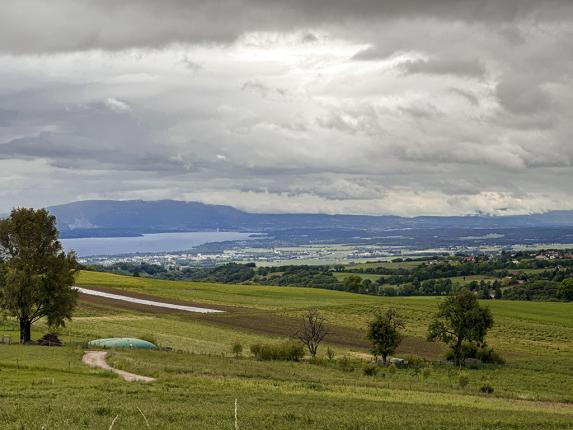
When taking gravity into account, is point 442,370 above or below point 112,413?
below

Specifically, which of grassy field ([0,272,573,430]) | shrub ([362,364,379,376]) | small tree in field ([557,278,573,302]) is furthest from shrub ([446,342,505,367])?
small tree in field ([557,278,573,302])

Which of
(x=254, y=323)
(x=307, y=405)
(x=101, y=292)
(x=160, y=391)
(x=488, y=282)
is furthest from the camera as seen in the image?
(x=488, y=282)

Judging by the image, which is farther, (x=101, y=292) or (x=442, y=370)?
(x=101, y=292)

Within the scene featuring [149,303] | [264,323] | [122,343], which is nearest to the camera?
[122,343]

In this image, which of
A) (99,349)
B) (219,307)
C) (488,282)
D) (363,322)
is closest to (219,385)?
(99,349)

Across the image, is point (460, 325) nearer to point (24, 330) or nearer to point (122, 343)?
point (122, 343)

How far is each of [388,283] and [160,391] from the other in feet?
538

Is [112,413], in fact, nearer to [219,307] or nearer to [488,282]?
[219,307]

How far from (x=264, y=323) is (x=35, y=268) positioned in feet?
113

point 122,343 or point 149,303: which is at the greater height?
point 122,343

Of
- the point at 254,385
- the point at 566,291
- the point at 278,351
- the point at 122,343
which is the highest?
the point at 254,385

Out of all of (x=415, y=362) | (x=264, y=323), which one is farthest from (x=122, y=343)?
(x=264, y=323)

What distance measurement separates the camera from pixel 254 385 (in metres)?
40.0

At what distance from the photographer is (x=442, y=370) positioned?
61.7 m
